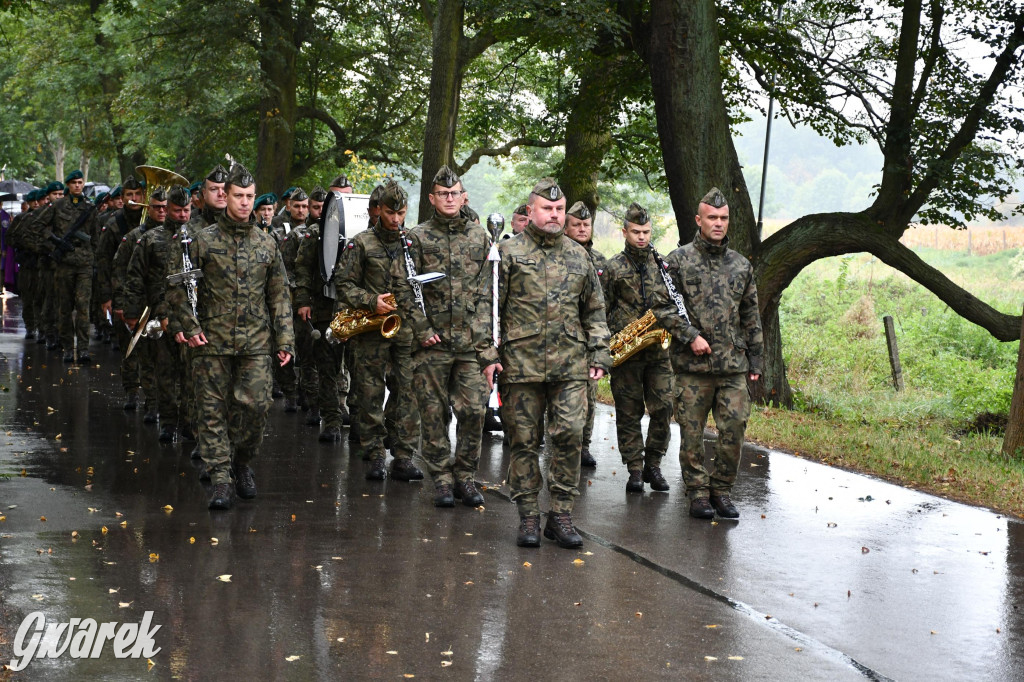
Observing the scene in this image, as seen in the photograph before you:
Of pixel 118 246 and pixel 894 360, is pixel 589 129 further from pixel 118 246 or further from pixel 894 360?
pixel 118 246

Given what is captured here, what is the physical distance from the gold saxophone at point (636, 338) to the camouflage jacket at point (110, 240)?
7017mm

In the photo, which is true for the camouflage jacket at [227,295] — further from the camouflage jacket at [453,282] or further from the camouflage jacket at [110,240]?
the camouflage jacket at [110,240]

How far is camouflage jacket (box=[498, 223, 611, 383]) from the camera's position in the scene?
779 cm

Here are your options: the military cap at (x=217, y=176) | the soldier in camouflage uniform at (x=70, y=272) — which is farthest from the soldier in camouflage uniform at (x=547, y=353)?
the soldier in camouflage uniform at (x=70, y=272)

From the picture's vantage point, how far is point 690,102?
14906 millimetres

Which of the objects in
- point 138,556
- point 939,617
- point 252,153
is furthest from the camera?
point 252,153

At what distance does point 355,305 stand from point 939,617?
4820mm

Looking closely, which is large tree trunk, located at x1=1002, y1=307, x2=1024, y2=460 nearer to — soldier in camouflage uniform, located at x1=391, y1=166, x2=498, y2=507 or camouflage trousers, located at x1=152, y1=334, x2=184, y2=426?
soldier in camouflage uniform, located at x1=391, y1=166, x2=498, y2=507

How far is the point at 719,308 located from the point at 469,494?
2256 mm

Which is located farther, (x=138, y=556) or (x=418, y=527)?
(x=418, y=527)

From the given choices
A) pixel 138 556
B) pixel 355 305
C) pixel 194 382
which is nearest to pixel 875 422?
pixel 355 305

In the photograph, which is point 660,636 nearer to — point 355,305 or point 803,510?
point 803,510

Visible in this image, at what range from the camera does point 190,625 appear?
5910 millimetres

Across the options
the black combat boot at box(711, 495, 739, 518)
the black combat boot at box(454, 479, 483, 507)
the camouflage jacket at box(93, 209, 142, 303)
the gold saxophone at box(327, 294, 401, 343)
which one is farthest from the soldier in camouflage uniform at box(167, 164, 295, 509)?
the camouflage jacket at box(93, 209, 142, 303)
